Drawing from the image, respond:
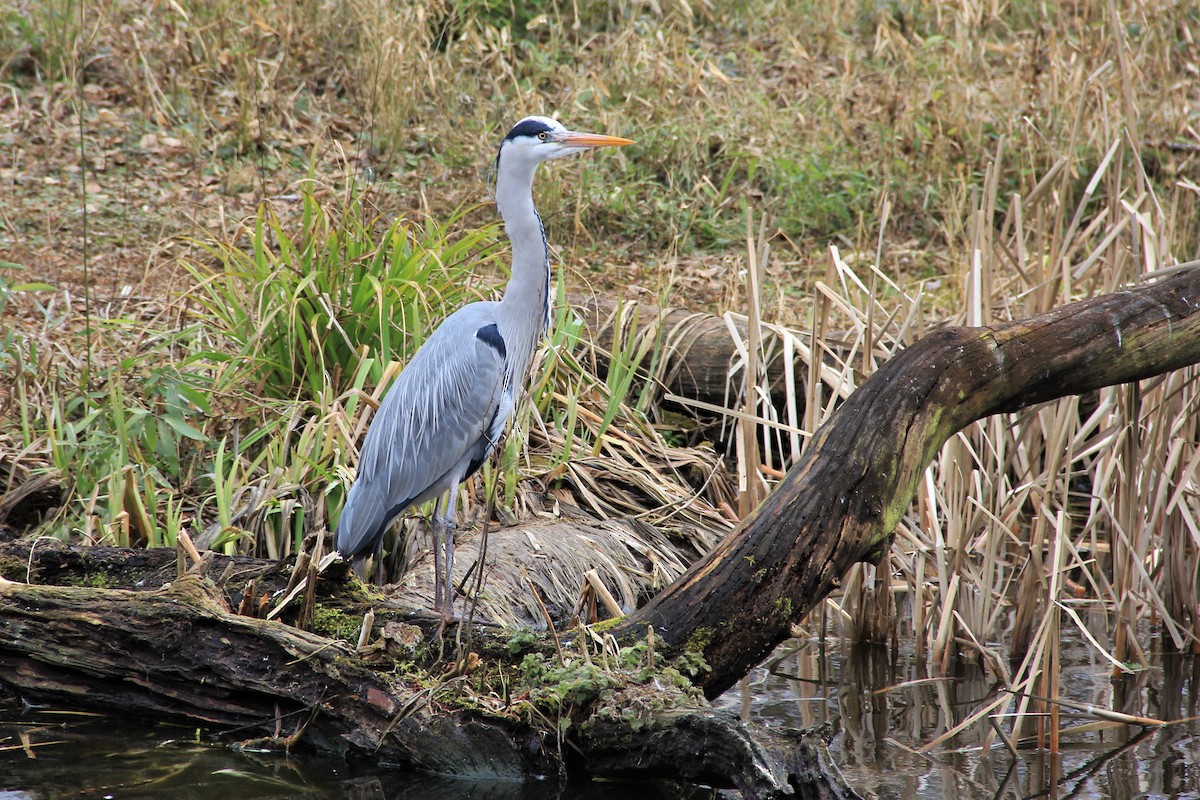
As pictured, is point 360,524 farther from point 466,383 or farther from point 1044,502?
point 1044,502

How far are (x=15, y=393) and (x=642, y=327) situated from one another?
108 inches

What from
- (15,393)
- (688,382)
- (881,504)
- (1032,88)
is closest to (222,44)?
(15,393)

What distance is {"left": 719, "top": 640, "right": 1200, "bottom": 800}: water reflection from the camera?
327cm

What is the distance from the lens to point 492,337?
13.2 feet

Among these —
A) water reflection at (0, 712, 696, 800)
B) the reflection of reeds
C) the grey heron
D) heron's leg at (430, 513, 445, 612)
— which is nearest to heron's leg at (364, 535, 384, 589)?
the grey heron

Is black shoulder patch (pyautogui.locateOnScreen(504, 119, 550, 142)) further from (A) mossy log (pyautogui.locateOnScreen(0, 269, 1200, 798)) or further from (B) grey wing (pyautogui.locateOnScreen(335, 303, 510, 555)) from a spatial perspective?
(A) mossy log (pyautogui.locateOnScreen(0, 269, 1200, 798))

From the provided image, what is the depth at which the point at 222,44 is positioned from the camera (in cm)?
831

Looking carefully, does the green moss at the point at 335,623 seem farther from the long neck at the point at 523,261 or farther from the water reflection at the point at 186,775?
the long neck at the point at 523,261

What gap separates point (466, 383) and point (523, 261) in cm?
45

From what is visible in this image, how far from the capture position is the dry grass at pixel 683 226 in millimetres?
3951

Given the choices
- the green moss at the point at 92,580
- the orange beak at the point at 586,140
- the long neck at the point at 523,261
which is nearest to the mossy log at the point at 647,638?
the green moss at the point at 92,580

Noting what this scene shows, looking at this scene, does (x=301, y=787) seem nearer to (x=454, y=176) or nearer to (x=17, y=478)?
(x=17, y=478)

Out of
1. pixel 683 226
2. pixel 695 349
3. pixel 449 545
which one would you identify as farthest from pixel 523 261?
pixel 683 226

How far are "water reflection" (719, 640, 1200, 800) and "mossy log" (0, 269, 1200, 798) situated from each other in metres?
0.68
